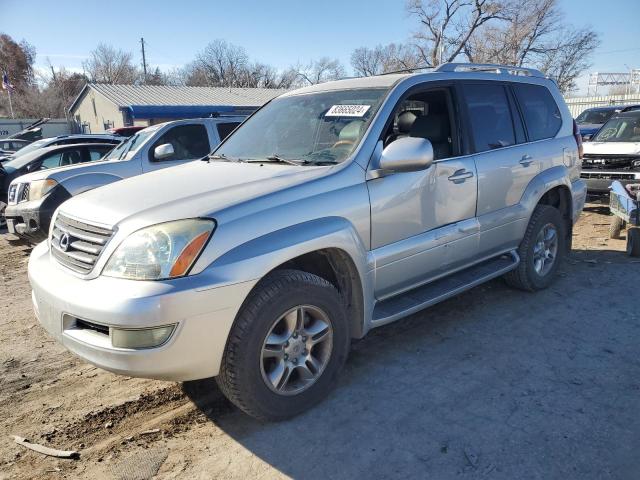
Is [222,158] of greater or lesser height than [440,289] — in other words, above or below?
above

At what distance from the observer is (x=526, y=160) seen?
4473 millimetres

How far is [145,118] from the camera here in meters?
31.7

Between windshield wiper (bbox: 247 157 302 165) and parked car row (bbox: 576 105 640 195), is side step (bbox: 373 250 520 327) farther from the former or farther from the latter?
parked car row (bbox: 576 105 640 195)

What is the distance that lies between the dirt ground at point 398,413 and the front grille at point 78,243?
101cm

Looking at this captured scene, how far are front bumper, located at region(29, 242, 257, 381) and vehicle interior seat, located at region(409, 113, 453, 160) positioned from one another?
6.95 ft

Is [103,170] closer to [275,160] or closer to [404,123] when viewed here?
[275,160]

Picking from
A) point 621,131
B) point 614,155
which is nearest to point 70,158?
point 614,155

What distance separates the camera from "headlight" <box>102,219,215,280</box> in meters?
2.43

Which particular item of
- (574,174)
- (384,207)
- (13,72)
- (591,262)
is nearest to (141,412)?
(384,207)

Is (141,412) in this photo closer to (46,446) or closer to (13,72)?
(46,446)

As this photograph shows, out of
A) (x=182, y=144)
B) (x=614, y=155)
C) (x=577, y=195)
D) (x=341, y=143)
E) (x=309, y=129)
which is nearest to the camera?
(x=341, y=143)

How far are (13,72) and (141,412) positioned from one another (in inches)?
3266

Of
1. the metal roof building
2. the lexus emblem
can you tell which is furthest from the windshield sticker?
the metal roof building

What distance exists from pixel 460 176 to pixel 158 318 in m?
2.53
